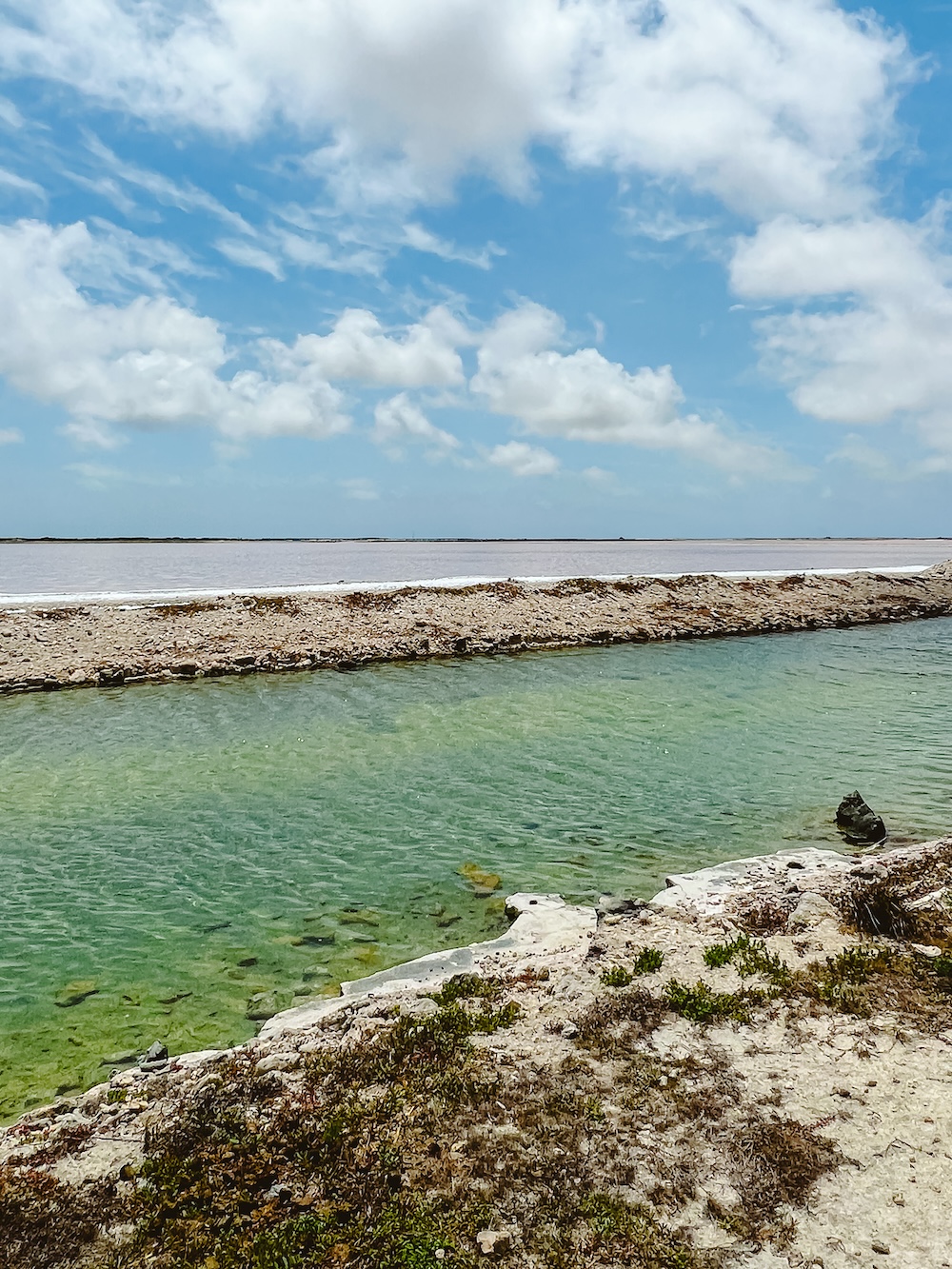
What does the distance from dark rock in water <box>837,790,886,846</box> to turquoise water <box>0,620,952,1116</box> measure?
308 millimetres

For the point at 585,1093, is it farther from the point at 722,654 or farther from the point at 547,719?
the point at 722,654

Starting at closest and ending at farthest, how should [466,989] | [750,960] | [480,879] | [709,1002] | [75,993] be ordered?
[709,1002], [466,989], [750,960], [75,993], [480,879]

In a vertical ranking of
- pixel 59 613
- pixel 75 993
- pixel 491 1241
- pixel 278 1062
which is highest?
pixel 59 613

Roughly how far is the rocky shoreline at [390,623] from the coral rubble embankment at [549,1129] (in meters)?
25.3

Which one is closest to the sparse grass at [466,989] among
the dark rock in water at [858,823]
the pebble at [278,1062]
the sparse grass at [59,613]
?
the pebble at [278,1062]

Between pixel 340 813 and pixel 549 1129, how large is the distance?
9.78 metres

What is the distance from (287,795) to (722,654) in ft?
84.2

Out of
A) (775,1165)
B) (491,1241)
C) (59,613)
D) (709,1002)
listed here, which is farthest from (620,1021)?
(59,613)

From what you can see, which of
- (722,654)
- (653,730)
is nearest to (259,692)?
(653,730)

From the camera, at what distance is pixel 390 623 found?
125 ft

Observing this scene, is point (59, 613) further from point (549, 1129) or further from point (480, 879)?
point (549, 1129)

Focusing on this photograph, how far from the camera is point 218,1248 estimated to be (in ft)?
15.1

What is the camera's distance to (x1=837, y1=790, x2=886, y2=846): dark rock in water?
12641 millimetres

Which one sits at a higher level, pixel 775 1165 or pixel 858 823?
pixel 775 1165
